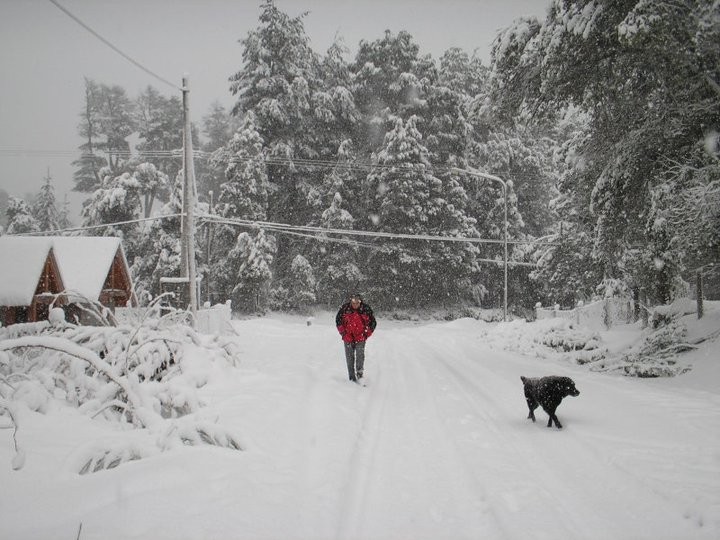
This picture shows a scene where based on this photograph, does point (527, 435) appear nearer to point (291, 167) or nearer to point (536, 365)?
point (536, 365)

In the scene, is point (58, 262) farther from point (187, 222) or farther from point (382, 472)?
point (382, 472)

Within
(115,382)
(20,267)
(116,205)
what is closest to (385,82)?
(116,205)

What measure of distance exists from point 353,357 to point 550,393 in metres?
3.98

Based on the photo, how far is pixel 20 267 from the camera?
18.8 m

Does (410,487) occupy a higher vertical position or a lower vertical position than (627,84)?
lower

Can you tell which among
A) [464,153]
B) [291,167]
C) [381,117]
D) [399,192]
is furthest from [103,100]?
[464,153]

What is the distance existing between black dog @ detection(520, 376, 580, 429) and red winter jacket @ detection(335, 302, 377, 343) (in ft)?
10.7

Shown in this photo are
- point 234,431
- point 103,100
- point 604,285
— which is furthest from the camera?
point 103,100

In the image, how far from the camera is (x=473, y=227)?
3722cm

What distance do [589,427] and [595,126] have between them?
9.28 m

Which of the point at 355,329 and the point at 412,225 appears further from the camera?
the point at 412,225

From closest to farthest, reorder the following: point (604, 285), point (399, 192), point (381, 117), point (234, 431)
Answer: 1. point (234, 431)
2. point (604, 285)
3. point (399, 192)
4. point (381, 117)

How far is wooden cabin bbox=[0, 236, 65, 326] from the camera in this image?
1805 cm

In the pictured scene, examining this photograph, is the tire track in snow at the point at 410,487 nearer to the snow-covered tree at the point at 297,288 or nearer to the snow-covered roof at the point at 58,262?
the snow-covered roof at the point at 58,262
